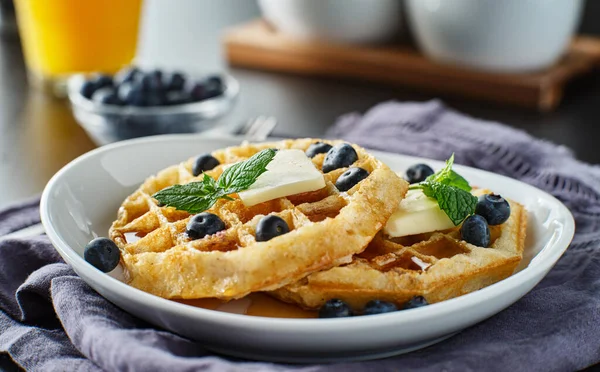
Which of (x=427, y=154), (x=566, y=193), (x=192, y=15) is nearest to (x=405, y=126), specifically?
(x=427, y=154)

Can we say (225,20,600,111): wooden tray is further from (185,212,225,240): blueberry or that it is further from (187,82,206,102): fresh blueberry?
(185,212,225,240): blueberry

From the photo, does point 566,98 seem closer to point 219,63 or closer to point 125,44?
point 219,63

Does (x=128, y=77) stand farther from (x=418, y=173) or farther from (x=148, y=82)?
(x=418, y=173)

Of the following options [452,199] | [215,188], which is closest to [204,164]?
[215,188]

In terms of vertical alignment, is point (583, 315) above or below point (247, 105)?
above

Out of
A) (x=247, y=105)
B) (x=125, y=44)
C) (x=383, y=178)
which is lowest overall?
(x=247, y=105)
